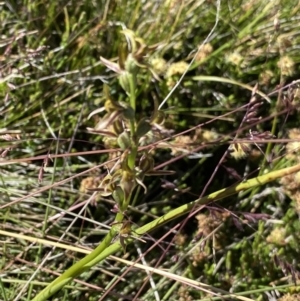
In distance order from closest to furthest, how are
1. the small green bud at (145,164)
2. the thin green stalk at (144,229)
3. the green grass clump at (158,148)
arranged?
1. the small green bud at (145,164)
2. the thin green stalk at (144,229)
3. the green grass clump at (158,148)

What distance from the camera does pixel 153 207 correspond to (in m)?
1.51

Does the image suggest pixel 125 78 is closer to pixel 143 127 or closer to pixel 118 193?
pixel 143 127

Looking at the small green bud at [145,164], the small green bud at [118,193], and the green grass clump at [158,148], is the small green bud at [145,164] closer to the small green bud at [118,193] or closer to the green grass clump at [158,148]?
the small green bud at [118,193]

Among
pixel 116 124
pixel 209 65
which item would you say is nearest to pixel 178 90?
pixel 209 65

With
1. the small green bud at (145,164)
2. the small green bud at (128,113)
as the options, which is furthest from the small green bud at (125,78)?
the small green bud at (145,164)

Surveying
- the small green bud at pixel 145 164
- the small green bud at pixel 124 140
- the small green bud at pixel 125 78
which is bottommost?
the small green bud at pixel 145 164

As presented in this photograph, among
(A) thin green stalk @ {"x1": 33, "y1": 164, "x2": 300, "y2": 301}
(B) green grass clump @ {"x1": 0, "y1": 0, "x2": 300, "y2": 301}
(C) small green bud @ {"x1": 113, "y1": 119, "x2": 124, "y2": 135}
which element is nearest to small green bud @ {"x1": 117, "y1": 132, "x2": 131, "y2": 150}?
(C) small green bud @ {"x1": 113, "y1": 119, "x2": 124, "y2": 135}

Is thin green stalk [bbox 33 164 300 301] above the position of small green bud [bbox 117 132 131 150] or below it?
→ below

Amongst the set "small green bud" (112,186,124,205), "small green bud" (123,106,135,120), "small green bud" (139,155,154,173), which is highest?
"small green bud" (123,106,135,120)

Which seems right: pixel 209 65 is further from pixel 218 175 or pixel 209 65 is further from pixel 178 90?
pixel 218 175

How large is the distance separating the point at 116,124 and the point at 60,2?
117 cm

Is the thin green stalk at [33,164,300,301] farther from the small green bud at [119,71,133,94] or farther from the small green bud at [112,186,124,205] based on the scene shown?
the small green bud at [119,71,133,94]

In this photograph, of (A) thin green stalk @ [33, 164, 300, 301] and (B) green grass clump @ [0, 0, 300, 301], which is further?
(B) green grass clump @ [0, 0, 300, 301]

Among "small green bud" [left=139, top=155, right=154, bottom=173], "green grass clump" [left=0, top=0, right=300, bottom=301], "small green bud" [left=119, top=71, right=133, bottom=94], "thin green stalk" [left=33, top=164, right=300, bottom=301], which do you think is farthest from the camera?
"green grass clump" [left=0, top=0, right=300, bottom=301]
